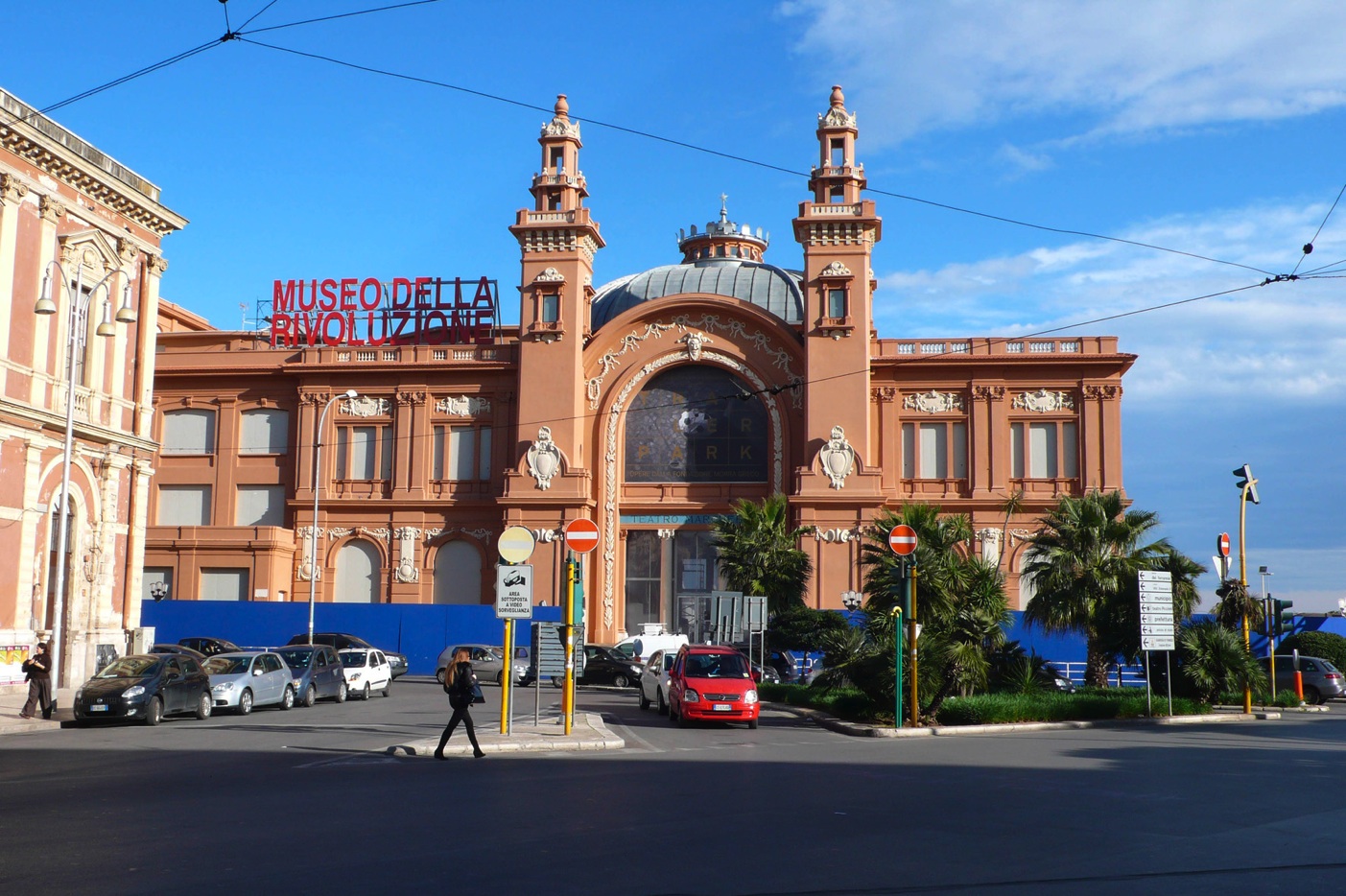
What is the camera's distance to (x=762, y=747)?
763 inches

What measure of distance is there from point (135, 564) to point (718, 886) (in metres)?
30.8

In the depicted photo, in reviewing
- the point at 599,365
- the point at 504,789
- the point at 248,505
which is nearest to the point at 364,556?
the point at 248,505

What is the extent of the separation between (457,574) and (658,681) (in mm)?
25192

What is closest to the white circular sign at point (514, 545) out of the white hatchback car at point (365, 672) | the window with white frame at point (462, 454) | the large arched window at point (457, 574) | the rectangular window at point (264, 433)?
the white hatchback car at point (365, 672)

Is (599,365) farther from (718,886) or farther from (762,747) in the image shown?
(718,886)

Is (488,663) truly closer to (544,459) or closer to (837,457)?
(544,459)

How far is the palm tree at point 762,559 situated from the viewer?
40469 mm

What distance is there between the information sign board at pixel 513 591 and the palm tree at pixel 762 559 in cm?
2014

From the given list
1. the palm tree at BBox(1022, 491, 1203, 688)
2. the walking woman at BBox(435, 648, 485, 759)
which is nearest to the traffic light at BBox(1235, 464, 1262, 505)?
the palm tree at BBox(1022, 491, 1203, 688)

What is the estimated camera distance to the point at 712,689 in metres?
23.7

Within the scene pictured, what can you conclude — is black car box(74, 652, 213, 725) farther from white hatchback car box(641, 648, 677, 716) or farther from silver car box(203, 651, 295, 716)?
white hatchback car box(641, 648, 677, 716)

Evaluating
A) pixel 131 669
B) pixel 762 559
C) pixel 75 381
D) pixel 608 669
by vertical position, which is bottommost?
pixel 608 669

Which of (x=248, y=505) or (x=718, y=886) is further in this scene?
(x=248, y=505)

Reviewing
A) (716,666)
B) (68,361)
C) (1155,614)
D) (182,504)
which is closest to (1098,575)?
(1155,614)
